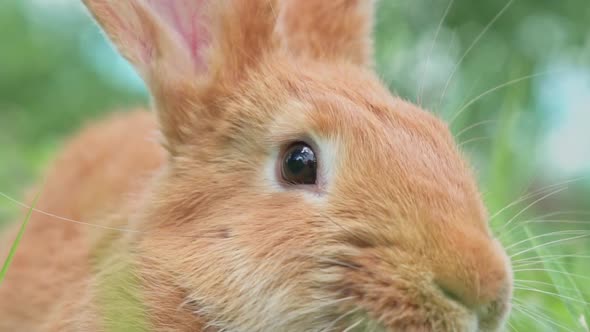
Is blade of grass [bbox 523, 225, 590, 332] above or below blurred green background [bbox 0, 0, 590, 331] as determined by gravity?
below

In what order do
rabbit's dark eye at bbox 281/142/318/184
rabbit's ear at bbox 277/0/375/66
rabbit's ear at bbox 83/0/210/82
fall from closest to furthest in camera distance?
rabbit's dark eye at bbox 281/142/318/184 → rabbit's ear at bbox 83/0/210/82 → rabbit's ear at bbox 277/0/375/66

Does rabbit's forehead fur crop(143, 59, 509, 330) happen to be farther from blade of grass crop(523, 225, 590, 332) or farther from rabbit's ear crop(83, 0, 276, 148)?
blade of grass crop(523, 225, 590, 332)

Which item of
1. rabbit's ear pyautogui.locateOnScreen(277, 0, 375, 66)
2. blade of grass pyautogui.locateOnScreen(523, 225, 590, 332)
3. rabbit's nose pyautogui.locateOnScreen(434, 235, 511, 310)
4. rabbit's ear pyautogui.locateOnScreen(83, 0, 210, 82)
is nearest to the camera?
rabbit's nose pyautogui.locateOnScreen(434, 235, 511, 310)

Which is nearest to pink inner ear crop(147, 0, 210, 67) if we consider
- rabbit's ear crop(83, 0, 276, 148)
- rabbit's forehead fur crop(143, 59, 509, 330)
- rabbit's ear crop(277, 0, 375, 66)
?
rabbit's ear crop(83, 0, 276, 148)

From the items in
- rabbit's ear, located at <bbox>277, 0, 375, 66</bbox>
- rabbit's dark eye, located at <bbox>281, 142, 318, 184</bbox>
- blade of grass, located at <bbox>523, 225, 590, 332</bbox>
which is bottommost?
blade of grass, located at <bbox>523, 225, 590, 332</bbox>

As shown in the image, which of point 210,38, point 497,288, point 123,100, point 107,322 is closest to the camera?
point 497,288

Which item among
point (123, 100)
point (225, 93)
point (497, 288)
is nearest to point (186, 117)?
point (225, 93)

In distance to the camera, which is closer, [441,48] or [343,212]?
[343,212]

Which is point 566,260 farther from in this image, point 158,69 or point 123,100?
point 123,100

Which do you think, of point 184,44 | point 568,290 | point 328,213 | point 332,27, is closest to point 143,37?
point 184,44
